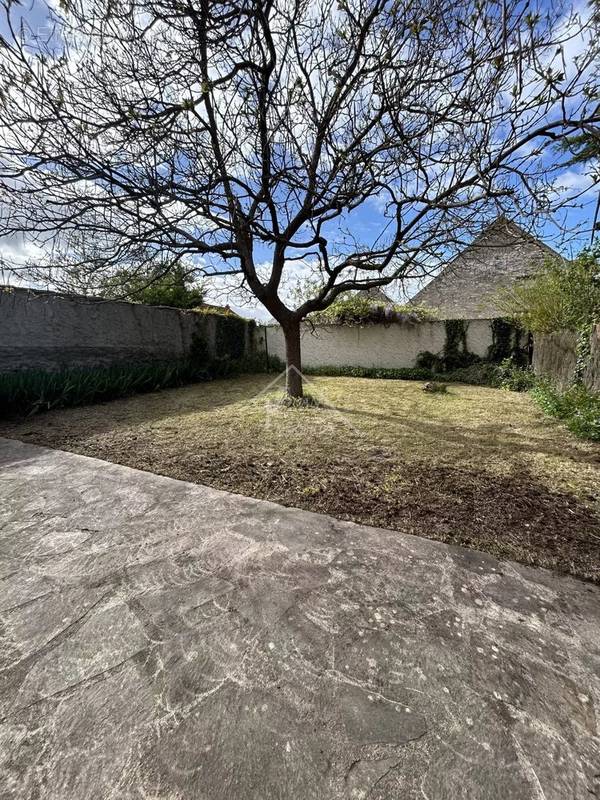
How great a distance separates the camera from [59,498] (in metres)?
2.29

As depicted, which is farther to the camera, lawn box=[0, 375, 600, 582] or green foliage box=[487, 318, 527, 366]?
green foliage box=[487, 318, 527, 366]

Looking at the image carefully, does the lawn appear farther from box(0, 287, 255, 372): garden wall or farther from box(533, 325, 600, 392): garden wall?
box(0, 287, 255, 372): garden wall

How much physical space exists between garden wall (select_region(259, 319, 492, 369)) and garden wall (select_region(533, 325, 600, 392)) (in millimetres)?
2322

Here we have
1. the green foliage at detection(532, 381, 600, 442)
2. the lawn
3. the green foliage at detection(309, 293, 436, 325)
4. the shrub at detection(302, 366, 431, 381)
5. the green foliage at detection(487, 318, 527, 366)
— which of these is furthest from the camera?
the green foliage at detection(309, 293, 436, 325)

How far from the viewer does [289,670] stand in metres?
1.06

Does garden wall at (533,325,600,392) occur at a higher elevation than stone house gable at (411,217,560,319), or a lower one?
lower

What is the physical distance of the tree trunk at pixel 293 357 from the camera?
217 inches

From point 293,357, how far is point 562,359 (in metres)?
4.66

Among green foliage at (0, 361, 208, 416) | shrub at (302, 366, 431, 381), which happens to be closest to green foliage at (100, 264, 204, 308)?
green foliage at (0, 361, 208, 416)

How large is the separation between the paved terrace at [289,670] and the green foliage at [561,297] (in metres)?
5.17

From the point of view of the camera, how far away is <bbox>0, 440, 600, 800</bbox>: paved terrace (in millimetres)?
813

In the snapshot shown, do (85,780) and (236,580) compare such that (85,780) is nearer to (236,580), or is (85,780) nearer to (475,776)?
(236,580)

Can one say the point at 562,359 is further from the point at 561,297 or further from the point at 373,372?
the point at 373,372

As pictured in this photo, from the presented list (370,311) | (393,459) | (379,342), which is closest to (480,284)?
(379,342)
